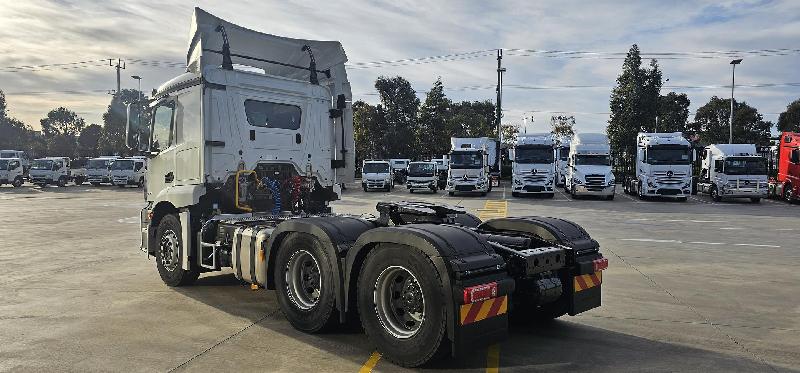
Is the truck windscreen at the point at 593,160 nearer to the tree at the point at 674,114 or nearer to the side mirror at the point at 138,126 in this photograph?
the side mirror at the point at 138,126

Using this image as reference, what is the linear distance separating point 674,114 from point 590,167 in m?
45.1

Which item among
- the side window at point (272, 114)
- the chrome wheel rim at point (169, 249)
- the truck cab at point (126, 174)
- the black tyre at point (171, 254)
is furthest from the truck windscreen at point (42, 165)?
the side window at point (272, 114)

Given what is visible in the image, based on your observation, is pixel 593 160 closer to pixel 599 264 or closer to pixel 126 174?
pixel 599 264

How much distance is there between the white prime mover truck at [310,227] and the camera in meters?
4.68

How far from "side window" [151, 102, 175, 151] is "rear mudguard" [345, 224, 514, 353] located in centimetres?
469

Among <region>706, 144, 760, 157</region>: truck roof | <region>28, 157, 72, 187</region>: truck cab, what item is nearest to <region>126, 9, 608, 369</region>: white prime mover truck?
<region>706, 144, 760, 157</region>: truck roof

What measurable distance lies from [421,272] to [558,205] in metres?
21.5

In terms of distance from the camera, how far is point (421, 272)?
4.66 metres

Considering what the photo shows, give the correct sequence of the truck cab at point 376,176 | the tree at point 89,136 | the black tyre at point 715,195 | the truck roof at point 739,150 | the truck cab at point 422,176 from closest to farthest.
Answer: the black tyre at point 715,195
the truck roof at point 739,150
the truck cab at point 422,176
the truck cab at point 376,176
the tree at point 89,136

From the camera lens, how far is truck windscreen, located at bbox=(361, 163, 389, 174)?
115 feet

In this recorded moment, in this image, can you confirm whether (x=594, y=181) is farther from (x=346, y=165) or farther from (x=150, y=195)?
(x=150, y=195)

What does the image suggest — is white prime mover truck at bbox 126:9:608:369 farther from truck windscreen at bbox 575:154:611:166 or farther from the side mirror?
truck windscreen at bbox 575:154:611:166

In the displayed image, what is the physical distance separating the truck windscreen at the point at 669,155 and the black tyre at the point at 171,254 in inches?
973

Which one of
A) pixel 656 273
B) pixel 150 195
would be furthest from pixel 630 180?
pixel 150 195
